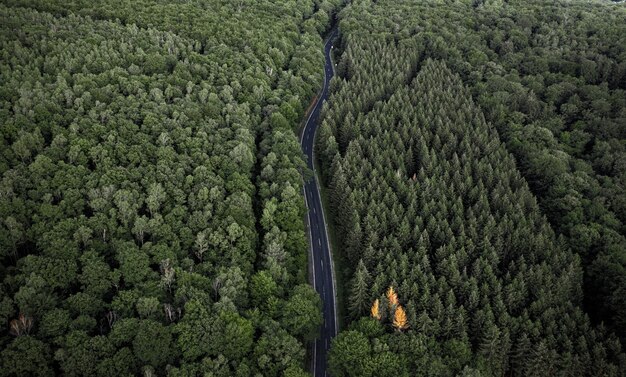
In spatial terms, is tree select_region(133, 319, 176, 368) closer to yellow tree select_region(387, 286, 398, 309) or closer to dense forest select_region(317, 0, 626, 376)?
dense forest select_region(317, 0, 626, 376)

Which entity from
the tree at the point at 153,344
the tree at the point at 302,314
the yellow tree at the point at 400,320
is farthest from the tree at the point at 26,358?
the yellow tree at the point at 400,320

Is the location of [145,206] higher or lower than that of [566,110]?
lower

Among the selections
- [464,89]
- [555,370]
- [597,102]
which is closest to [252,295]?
[555,370]

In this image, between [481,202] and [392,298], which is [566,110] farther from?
[392,298]

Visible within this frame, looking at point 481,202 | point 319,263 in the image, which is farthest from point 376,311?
point 481,202

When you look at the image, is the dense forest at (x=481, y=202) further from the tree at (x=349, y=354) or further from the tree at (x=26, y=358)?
the tree at (x=26, y=358)

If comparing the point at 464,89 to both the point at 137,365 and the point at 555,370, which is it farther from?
the point at 137,365
